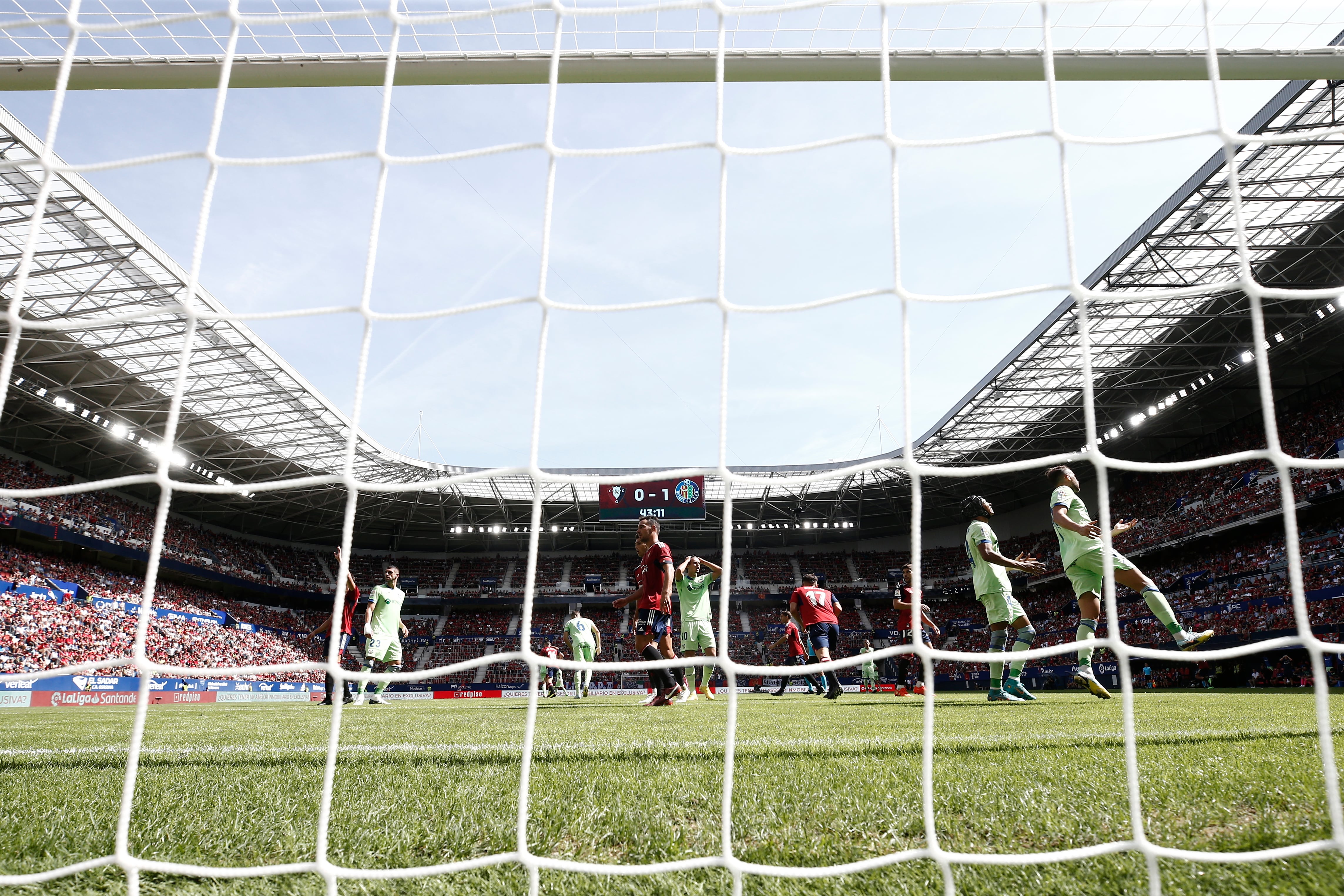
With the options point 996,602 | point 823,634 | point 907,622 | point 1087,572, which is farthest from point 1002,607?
point 907,622

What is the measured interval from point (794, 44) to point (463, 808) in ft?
11.4

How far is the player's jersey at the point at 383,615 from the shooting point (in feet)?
28.2

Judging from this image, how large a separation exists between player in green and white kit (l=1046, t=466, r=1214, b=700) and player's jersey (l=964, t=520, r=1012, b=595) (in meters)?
0.55

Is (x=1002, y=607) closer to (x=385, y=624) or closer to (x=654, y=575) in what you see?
(x=654, y=575)

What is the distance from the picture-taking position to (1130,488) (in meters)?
29.2

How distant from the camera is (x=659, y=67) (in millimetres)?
3686

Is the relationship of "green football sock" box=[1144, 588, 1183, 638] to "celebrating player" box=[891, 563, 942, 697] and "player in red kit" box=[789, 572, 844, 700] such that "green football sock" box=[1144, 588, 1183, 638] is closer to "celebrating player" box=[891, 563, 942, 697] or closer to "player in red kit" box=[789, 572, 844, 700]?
"celebrating player" box=[891, 563, 942, 697]

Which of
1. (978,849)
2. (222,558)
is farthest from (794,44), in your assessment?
(222,558)

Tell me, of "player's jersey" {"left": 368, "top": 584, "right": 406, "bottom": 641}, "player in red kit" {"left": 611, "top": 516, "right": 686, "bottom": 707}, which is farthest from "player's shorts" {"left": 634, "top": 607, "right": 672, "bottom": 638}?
"player's jersey" {"left": 368, "top": 584, "right": 406, "bottom": 641}

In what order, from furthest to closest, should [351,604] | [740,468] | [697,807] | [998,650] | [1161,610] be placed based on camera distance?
[740,468], [351,604], [998,650], [1161,610], [697,807]

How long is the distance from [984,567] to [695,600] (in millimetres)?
3519

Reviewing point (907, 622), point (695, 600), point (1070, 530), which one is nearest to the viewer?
point (1070, 530)

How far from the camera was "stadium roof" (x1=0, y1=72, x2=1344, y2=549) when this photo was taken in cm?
1416

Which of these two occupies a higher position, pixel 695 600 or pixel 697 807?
pixel 695 600
